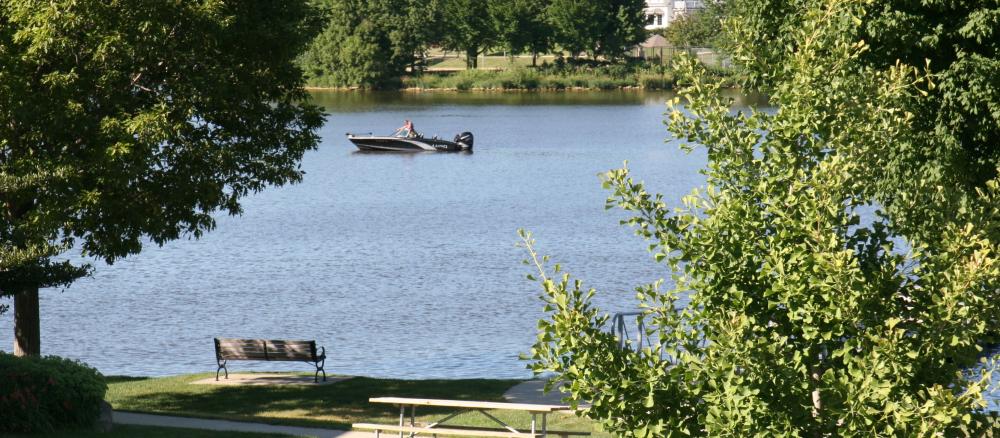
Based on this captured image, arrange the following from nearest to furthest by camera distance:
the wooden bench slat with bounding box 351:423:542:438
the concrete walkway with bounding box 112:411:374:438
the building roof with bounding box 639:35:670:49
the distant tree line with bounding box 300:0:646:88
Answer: the wooden bench slat with bounding box 351:423:542:438 → the concrete walkway with bounding box 112:411:374:438 → the distant tree line with bounding box 300:0:646:88 → the building roof with bounding box 639:35:670:49

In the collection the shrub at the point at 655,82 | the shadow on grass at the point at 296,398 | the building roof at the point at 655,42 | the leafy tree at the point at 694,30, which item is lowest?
the shadow on grass at the point at 296,398

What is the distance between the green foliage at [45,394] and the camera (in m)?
17.6

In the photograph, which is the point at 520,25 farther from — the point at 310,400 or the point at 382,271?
the point at 310,400

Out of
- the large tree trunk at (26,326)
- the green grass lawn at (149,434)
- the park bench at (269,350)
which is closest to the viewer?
the green grass lawn at (149,434)

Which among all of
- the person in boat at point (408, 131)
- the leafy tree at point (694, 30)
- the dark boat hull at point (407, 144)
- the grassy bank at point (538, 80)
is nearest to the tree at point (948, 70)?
the dark boat hull at point (407, 144)

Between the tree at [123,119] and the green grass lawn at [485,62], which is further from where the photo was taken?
the green grass lawn at [485,62]

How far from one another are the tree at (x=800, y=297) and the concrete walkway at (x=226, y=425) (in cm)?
925

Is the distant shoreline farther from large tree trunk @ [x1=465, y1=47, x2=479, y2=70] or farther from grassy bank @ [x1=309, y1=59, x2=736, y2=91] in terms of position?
large tree trunk @ [x1=465, y1=47, x2=479, y2=70]

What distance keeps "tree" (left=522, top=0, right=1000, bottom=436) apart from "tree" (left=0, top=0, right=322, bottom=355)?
12.7 m

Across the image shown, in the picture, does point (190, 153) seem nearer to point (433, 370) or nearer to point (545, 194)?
point (433, 370)

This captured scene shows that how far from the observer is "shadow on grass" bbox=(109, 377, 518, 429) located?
20859mm

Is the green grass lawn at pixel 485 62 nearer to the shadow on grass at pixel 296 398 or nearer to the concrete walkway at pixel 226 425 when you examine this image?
the shadow on grass at pixel 296 398

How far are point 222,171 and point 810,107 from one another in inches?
603

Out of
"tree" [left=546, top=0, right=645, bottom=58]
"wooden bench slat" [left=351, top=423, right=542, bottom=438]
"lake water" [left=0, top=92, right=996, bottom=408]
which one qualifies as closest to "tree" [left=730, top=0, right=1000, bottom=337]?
"wooden bench slat" [left=351, top=423, right=542, bottom=438]
